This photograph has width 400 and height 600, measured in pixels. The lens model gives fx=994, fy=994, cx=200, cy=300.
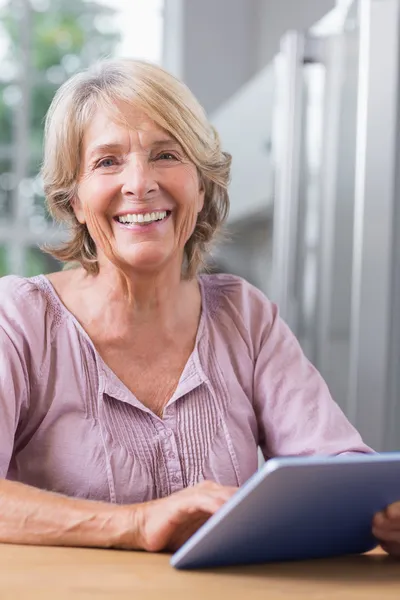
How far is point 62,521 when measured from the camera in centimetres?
121

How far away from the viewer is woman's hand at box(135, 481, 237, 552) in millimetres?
1107

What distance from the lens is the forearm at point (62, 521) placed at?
1172 mm

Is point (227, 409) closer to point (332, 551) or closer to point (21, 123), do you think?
point (332, 551)

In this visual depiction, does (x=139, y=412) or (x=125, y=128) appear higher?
(x=125, y=128)

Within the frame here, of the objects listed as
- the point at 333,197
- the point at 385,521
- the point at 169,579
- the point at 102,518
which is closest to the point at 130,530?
the point at 102,518

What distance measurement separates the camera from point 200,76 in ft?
17.0

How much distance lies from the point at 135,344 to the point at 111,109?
36 centimetres

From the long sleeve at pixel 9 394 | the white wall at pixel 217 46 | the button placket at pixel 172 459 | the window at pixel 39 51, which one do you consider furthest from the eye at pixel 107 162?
the window at pixel 39 51

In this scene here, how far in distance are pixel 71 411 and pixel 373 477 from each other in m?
0.58

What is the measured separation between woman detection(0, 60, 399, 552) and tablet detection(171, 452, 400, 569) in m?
0.38

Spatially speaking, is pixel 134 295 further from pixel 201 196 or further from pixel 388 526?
pixel 388 526

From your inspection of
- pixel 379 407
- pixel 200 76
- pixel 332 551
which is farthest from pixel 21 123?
pixel 332 551

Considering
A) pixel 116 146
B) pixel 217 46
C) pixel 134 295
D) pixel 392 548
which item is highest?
pixel 217 46

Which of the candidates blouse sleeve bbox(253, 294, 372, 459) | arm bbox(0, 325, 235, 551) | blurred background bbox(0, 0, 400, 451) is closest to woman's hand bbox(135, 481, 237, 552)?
arm bbox(0, 325, 235, 551)
